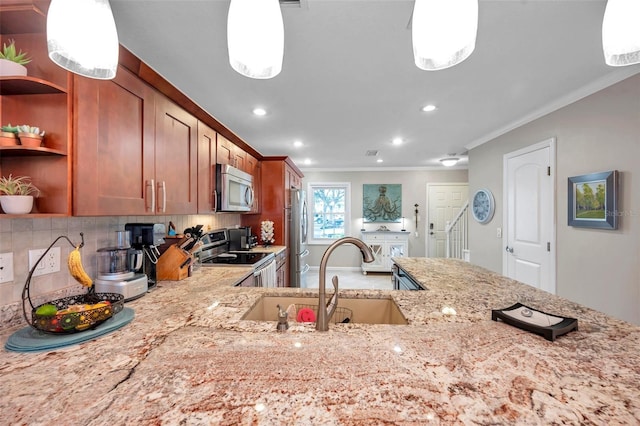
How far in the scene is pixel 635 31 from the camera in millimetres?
731

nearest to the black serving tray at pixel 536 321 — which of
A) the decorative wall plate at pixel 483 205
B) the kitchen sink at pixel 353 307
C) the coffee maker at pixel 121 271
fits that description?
the kitchen sink at pixel 353 307

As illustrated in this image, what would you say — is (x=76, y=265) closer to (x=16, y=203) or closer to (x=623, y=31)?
(x=16, y=203)

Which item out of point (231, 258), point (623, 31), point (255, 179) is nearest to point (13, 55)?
point (623, 31)

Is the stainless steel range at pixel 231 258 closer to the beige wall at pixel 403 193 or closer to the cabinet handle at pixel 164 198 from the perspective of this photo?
the cabinet handle at pixel 164 198

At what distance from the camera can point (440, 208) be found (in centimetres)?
589

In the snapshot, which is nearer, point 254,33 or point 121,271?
point 254,33

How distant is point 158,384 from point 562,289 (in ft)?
10.7

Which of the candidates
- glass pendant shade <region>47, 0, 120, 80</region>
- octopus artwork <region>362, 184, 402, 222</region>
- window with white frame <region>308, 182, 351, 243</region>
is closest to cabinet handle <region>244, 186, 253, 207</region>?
glass pendant shade <region>47, 0, 120, 80</region>

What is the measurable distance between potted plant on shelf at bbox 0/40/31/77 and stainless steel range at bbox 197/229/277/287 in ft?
5.60

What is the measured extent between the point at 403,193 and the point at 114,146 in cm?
553

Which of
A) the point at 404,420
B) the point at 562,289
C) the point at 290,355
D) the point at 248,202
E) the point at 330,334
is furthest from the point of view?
the point at 248,202

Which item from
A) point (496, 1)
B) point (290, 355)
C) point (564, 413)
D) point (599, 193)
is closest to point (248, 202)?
point (290, 355)

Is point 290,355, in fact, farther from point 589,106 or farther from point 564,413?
point 589,106

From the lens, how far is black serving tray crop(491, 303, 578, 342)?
89 cm
